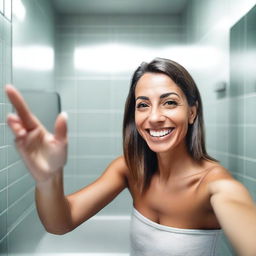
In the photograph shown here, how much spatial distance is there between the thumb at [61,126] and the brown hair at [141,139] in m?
0.38

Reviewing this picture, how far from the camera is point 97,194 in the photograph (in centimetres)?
88

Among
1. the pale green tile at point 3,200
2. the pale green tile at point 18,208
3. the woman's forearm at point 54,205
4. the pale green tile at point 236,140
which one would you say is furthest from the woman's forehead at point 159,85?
the pale green tile at point 18,208

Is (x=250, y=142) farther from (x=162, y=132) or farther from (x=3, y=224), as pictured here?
(x=3, y=224)

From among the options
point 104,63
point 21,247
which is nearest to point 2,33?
point 104,63

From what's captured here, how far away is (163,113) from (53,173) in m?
0.34

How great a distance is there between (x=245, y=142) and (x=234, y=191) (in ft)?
1.92

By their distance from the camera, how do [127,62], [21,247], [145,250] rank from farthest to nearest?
1. [127,62]
2. [21,247]
3. [145,250]

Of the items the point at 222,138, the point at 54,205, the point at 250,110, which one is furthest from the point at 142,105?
the point at 222,138

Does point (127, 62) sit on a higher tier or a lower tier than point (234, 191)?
higher

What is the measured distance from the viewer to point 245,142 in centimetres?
121

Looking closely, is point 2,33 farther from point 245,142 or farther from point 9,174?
point 245,142

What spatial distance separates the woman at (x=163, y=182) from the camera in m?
0.75

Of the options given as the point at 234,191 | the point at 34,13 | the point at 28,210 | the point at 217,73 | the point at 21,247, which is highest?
the point at 34,13

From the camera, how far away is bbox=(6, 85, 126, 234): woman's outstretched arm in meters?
0.53
